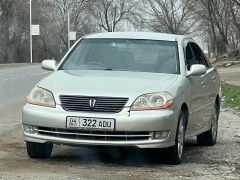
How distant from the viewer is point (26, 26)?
271ft

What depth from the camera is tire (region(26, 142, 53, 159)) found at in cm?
748

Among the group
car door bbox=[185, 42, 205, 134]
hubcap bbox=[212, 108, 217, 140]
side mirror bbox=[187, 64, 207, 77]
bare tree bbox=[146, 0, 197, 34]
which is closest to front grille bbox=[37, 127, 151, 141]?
car door bbox=[185, 42, 205, 134]

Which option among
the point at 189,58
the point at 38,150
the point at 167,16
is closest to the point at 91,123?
the point at 38,150

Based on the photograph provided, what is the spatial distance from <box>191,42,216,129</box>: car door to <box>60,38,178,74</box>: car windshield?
2.34ft

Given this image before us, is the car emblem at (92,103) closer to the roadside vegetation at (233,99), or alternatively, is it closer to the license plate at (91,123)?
the license plate at (91,123)

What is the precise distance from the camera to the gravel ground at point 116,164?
668 cm

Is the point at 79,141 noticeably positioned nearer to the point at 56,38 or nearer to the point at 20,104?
the point at 20,104

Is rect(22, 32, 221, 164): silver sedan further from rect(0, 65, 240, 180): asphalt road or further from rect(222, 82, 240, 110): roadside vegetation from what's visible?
rect(222, 82, 240, 110): roadside vegetation

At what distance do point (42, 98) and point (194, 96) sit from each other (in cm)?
210

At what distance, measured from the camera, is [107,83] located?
23.6ft

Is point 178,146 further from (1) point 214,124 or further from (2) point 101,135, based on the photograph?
(1) point 214,124

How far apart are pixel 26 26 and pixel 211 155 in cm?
7606

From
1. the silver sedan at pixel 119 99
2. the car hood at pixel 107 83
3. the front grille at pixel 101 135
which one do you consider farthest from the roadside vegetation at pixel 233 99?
the front grille at pixel 101 135

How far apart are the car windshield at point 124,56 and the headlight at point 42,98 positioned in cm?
101
